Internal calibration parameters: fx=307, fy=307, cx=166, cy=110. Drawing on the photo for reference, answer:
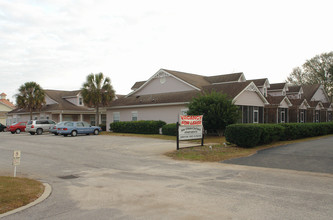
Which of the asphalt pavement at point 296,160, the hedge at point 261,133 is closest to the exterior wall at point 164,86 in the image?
the hedge at point 261,133

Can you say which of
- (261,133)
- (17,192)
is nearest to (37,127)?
(261,133)

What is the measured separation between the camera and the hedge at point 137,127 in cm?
3044

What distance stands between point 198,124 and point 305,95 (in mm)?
36865

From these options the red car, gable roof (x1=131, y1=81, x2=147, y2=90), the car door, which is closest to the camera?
the car door

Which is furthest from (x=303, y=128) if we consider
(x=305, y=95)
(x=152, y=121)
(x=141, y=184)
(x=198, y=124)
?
(x=305, y=95)

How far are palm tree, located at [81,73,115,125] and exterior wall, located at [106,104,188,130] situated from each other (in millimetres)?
2176

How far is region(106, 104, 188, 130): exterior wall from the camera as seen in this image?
30689mm

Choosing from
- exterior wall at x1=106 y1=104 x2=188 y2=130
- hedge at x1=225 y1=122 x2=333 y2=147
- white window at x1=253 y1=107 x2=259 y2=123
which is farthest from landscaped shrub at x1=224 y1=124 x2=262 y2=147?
white window at x1=253 y1=107 x2=259 y2=123

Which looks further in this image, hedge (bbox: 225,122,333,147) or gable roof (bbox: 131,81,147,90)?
gable roof (bbox: 131,81,147,90)

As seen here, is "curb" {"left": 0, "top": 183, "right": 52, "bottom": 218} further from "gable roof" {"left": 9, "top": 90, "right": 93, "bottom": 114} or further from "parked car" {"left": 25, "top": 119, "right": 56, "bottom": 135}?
"gable roof" {"left": 9, "top": 90, "right": 93, "bottom": 114}

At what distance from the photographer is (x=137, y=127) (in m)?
31.7

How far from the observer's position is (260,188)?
27.2ft

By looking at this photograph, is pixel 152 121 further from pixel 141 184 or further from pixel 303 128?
pixel 141 184

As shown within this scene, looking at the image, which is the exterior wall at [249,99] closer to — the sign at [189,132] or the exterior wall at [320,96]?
the sign at [189,132]
